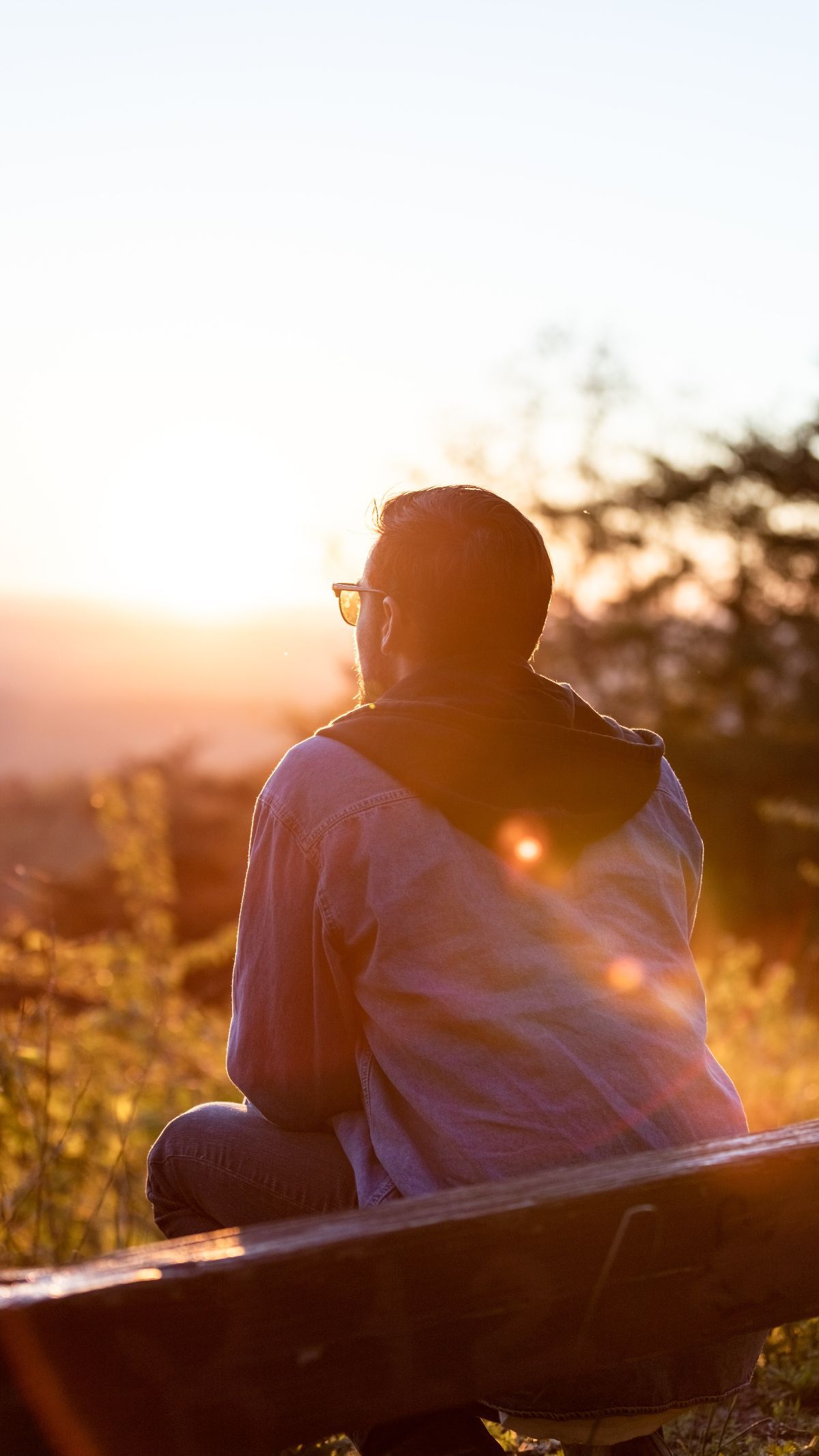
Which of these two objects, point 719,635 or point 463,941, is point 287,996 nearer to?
point 463,941

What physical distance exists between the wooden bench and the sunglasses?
115cm

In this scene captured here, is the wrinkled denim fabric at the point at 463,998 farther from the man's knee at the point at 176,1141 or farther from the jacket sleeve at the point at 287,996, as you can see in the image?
the man's knee at the point at 176,1141

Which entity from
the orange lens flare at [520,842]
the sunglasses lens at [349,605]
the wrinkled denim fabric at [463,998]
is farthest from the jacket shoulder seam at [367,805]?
the sunglasses lens at [349,605]

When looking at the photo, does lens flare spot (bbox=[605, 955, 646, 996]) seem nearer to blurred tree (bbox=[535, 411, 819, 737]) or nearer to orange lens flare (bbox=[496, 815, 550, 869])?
orange lens flare (bbox=[496, 815, 550, 869])

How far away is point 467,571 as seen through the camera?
2004 millimetres

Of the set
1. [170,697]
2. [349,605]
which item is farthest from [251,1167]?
[170,697]

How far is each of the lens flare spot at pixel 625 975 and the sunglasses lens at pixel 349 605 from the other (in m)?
0.78

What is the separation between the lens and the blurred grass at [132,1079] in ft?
9.16

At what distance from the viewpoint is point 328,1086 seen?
6.64 ft

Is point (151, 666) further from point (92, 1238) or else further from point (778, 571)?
point (92, 1238)

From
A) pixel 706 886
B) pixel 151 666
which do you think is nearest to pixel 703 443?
pixel 706 886

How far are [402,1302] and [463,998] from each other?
24.5 inches

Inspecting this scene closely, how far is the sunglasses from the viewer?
A: 87.2 inches

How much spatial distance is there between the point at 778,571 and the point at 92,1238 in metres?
15.9
